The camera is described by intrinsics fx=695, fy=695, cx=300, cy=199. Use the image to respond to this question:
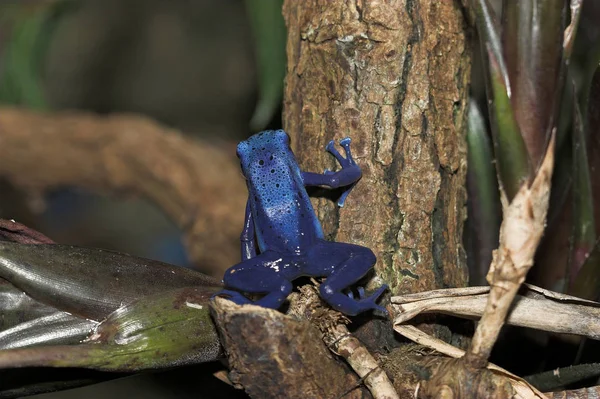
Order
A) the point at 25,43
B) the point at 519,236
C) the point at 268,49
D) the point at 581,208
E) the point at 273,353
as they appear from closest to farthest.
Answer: the point at 519,236 < the point at 273,353 < the point at 581,208 < the point at 268,49 < the point at 25,43

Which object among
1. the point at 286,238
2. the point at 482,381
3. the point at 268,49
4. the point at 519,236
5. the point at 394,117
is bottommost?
the point at 482,381

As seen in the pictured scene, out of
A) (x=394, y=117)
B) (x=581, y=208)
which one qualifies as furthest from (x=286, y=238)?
(x=581, y=208)

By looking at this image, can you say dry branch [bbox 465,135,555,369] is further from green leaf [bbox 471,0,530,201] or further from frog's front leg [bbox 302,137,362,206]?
frog's front leg [bbox 302,137,362,206]

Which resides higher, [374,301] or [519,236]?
[519,236]

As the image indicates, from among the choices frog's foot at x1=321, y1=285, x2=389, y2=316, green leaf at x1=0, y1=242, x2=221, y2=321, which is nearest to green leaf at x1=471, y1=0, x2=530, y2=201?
frog's foot at x1=321, y1=285, x2=389, y2=316

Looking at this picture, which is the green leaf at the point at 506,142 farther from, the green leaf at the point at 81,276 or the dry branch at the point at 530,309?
the green leaf at the point at 81,276

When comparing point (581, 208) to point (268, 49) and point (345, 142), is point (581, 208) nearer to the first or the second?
point (345, 142)

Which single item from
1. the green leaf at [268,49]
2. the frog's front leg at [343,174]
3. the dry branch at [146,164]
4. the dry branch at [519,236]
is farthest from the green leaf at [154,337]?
the dry branch at [146,164]
